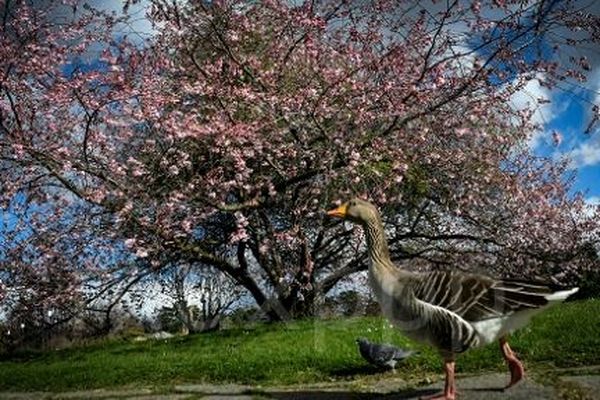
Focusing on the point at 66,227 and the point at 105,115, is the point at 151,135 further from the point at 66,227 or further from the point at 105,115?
the point at 66,227

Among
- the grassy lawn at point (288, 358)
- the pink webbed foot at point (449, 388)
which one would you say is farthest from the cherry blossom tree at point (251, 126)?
the pink webbed foot at point (449, 388)

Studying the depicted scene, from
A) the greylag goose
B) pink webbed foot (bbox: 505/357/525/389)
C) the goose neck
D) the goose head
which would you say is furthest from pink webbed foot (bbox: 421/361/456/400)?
the goose head

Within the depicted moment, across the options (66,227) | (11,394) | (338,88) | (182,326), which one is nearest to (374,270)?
(11,394)

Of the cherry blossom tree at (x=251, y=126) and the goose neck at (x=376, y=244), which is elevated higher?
the cherry blossom tree at (x=251, y=126)

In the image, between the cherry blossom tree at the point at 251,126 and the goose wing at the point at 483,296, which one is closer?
the goose wing at the point at 483,296

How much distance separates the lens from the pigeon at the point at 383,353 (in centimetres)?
764

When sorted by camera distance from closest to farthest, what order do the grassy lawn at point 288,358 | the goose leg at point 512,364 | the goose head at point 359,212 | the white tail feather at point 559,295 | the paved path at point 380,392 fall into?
the white tail feather at point 559,295 → the paved path at point 380,392 → the goose leg at point 512,364 → the goose head at point 359,212 → the grassy lawn at point 288,358

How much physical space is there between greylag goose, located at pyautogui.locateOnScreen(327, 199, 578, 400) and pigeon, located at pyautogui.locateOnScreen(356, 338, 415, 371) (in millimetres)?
1900

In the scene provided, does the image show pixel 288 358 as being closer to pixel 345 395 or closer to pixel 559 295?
pixel 345 395

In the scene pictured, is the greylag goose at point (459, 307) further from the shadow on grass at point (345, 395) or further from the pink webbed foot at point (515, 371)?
the shadow on grass at point (345, 395)

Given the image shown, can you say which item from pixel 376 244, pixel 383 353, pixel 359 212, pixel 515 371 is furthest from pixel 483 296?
pixel 383 353

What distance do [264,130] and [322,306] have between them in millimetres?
7489

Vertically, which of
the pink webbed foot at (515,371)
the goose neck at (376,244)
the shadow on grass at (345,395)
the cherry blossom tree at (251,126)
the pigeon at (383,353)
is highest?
the cherry blossom tree at (251,126)

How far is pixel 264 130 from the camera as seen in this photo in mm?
14219
